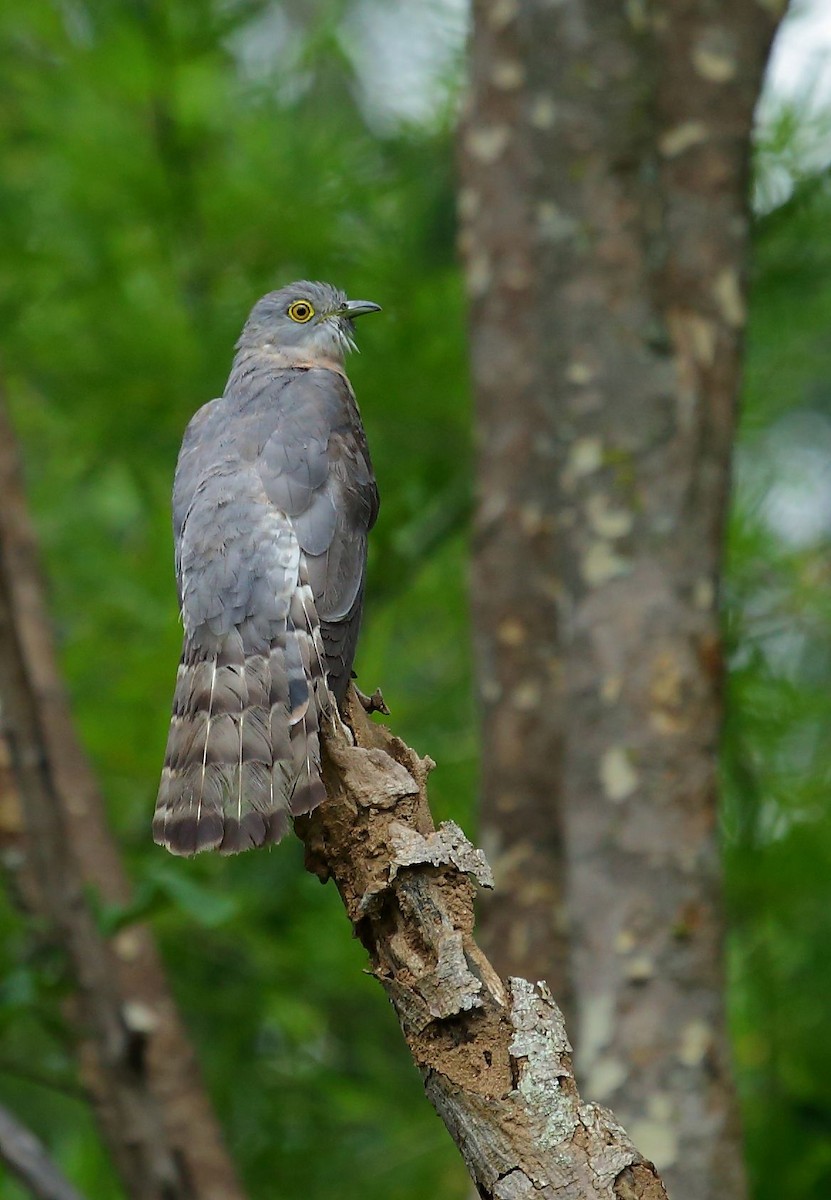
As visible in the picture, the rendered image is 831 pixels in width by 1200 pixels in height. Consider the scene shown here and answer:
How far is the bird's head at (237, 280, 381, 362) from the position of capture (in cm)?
431

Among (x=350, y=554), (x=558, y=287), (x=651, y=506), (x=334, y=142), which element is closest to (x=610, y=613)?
(x=651, y=506)

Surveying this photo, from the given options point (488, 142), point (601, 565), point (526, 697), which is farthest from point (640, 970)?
point (488, 142)

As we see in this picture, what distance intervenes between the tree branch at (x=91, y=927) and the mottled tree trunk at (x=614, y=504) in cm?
113

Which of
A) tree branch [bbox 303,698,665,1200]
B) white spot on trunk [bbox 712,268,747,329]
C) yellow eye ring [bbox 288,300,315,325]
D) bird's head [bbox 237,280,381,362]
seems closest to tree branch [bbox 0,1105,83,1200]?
tree branch [bbox 303,698,665,1200]

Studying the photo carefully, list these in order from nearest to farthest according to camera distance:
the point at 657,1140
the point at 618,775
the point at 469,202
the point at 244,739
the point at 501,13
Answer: the point at 244,739 → the point at 657,1140 → the point at 618,775 → the point at 501,13 → the point at 469,202

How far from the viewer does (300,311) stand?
4355 millimetres

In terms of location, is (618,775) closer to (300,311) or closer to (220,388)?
(300,311)

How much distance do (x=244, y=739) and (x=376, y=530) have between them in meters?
2.89

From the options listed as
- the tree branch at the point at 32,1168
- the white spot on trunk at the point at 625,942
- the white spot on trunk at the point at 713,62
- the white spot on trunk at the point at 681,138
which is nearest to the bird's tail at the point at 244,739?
the tree branch at the point at 32,1168

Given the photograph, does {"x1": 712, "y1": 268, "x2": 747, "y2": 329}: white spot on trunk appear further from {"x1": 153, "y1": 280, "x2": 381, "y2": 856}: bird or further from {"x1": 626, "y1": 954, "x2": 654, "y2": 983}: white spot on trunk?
{"x1": 626, "y1": 954, "x2": 654, "y2": 983}: white spot on trunk

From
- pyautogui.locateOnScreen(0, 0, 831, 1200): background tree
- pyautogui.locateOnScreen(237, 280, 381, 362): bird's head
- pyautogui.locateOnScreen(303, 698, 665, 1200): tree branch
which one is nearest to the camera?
pyautogui.locateOnScreen(303, 698, 665, 1200): tree branch

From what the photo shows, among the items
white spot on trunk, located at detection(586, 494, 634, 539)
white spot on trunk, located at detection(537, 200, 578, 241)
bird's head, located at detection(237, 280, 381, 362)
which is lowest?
white spot on trunk, located at detection(586, 494, 634, 539)

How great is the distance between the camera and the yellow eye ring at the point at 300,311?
14.3 feet

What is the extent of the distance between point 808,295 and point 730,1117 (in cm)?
382
